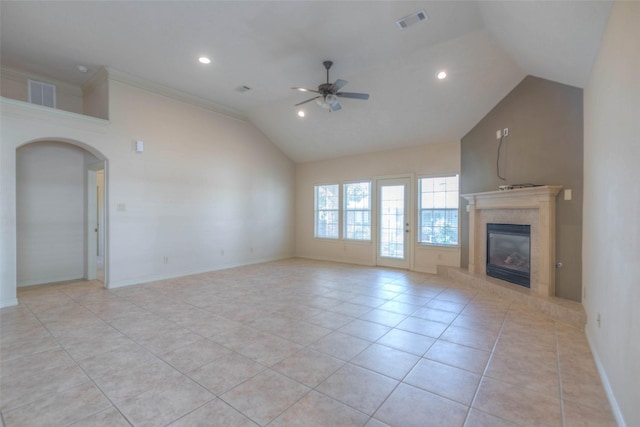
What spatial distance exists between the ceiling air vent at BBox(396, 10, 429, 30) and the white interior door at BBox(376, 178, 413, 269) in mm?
3506

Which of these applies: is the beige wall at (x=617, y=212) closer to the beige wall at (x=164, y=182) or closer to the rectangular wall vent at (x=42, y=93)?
the beige wall at (x=164, y=182)

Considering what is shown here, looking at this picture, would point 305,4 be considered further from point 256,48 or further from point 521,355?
point 521,355

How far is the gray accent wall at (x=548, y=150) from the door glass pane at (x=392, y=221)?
1909mm

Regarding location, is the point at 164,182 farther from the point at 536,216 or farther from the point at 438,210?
the point at 536,216

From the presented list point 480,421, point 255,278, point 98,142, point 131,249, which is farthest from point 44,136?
point 480,421

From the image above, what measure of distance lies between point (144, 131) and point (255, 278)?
3.52 metres

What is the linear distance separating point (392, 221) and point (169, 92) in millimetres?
5528

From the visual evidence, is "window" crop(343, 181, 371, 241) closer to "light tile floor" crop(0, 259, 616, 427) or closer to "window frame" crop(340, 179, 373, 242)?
"window frame" crop(340, 179, 373, 242)

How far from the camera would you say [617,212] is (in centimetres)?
208

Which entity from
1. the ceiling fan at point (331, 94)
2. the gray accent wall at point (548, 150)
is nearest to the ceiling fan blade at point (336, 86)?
the ceiling fan at point (331, 94)

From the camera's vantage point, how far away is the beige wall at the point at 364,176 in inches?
239

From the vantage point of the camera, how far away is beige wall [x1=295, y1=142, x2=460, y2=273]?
239 inches

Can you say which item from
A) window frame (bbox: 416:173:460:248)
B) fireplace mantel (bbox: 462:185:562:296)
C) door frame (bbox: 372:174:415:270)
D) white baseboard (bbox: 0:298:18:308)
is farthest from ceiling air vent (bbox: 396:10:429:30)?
white baseboard (bbox: 0:298:18:308)

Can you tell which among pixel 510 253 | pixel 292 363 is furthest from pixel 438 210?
pixel 292 363
